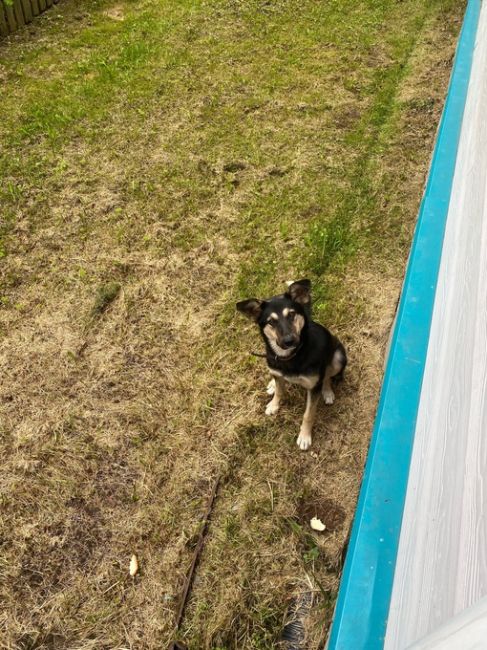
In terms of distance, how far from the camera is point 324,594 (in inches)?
111

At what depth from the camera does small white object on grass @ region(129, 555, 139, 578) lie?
9.91 ft

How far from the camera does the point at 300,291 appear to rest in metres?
3.15

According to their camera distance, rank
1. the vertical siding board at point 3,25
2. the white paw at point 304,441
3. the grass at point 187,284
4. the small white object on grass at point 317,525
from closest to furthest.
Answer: the grass at point 187,284 → the small white object on grass at point 317,525 → the white paw at point 304,441 → the vertical siding board at point 3,25

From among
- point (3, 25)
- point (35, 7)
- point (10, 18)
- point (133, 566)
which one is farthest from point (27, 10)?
point (133, 566)

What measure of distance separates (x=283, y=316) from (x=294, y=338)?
0.51ft

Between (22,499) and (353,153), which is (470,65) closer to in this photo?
(353,153)

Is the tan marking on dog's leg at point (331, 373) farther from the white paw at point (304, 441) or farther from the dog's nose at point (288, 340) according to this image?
the dog's nose at point (288, 340)

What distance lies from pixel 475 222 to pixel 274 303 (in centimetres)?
145

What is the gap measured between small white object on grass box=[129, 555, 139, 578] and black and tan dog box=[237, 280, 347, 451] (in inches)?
55.3

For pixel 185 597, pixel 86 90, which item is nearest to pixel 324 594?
pixel 185 597

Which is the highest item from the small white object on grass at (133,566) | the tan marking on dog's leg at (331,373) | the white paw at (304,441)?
the tan marking on dog's leg at (331,373)

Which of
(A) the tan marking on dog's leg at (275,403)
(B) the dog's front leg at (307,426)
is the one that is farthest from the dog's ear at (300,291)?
(A) the tan marking on dog's leg at (275,403)

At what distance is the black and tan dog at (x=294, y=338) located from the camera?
3.08 metres

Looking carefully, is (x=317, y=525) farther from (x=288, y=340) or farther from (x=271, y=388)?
(x=288, y=340)
